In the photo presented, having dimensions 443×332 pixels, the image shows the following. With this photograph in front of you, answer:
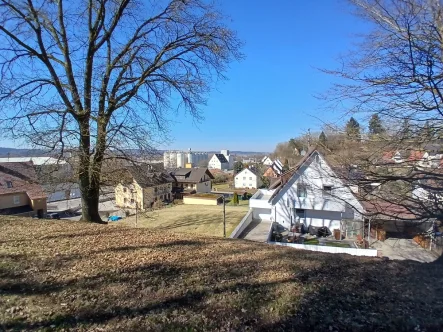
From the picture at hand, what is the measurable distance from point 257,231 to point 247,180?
42022mm

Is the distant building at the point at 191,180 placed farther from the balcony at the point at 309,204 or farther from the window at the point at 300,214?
the balcony at the point at 309,204

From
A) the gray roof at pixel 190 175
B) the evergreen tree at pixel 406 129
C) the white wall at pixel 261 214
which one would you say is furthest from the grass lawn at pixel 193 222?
the gray roof at pixel 190 175

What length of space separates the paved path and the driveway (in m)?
6.28

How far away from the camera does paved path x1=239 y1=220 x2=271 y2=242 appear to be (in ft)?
57.1

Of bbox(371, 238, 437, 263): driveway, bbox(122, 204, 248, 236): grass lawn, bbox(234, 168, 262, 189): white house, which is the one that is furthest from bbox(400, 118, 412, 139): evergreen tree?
bbox(234, 168, 262, 189): white house

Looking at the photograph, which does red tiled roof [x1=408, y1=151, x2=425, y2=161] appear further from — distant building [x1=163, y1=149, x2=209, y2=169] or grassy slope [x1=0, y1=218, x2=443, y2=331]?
distant building [x1=163, y1=149, x2=209, y2=169]

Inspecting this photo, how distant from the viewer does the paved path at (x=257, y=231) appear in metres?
17.4

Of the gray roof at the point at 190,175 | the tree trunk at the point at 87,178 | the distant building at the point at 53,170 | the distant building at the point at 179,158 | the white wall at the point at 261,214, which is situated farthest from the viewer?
the gray roof at the point at 190,175

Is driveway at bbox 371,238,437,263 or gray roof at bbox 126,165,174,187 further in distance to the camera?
driveway at bbox 371,238,437,263

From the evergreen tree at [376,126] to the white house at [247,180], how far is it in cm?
5597

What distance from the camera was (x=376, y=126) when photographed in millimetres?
4273

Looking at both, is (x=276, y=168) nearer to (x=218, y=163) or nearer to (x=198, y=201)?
(x=198, y=201)

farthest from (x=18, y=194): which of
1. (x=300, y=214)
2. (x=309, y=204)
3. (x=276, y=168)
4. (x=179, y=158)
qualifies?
(x=179, y=158)

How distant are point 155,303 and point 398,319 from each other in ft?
8.57
